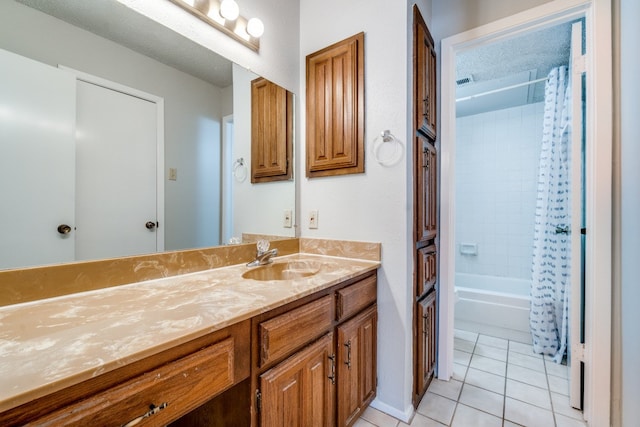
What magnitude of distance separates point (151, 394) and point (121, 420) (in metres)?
0.06

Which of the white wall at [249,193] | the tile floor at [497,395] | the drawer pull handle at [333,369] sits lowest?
the tile floor at [497,395]

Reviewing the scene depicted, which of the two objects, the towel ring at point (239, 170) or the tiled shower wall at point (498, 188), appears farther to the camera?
the tiled shower wall at point (498, 188)

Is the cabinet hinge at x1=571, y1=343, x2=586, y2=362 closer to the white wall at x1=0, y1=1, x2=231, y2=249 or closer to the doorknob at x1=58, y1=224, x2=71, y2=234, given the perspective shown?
the white wall at x1=0, y1=1, x2=231, y2=249

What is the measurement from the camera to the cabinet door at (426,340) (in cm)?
150

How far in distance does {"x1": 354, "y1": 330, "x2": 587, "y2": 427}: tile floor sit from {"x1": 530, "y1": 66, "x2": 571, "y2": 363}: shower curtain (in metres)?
0.22

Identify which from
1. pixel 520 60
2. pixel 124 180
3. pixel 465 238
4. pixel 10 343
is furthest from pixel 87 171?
pixel 465 238

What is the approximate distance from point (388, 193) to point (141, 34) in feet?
4.14

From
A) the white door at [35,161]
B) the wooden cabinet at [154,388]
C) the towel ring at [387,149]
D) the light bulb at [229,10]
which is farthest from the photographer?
the towel ring at [387,149]

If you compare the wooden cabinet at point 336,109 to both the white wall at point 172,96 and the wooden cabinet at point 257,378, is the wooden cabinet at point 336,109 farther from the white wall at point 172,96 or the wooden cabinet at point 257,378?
the wooden cabinet at point 257,378

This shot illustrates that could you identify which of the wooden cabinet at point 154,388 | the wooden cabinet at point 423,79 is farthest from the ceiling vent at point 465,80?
the wooden cabinet at point 154,388

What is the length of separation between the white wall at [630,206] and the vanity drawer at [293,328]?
1.31m

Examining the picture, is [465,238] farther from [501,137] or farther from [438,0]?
[438,0]

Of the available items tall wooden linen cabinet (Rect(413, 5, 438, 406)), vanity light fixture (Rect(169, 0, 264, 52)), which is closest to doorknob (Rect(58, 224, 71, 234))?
vanity light fixture (Rect(169, 0, 264, 52))

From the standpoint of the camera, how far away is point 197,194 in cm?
131
